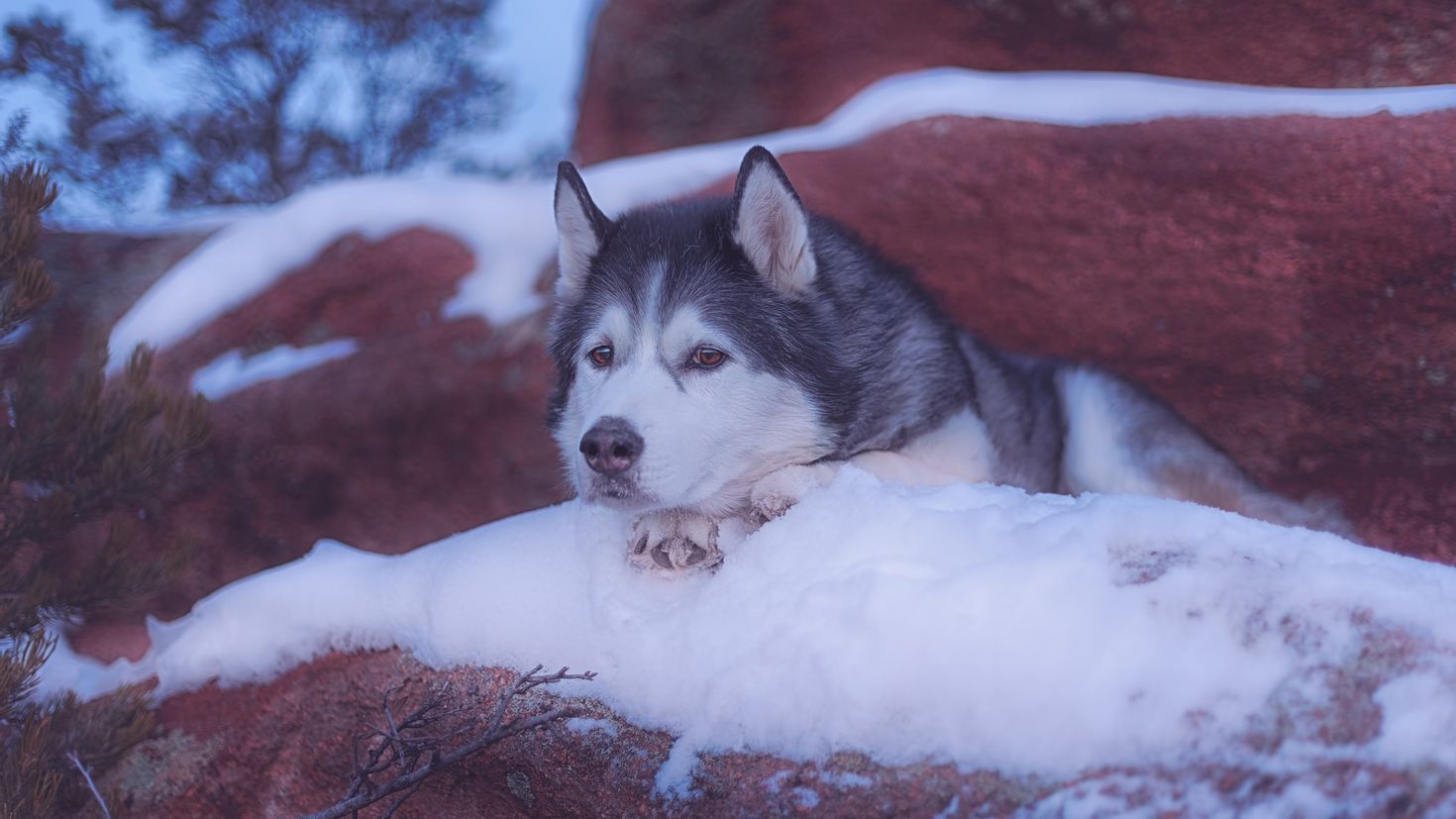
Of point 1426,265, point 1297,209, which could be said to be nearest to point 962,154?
point 1297,209

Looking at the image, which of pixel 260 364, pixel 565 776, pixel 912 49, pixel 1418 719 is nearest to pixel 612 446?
pixel 565 776

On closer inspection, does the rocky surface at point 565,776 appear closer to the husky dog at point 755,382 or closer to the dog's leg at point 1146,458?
the husky dog at point 755,382

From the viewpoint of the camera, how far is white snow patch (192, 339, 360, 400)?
578cm

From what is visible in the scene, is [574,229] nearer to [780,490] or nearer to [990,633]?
[780,490]

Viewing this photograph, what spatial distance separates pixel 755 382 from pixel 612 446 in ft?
2.01

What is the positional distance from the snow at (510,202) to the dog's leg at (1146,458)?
1548 millimetres

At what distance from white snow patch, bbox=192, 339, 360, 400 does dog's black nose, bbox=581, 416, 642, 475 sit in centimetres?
371

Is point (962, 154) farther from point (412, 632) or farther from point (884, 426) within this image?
point (412, 632)

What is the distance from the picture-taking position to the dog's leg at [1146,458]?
385cm

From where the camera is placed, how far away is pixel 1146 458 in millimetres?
→ 4008

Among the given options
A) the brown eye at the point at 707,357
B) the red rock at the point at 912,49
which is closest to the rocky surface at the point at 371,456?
the brown eye at the point at 707,357

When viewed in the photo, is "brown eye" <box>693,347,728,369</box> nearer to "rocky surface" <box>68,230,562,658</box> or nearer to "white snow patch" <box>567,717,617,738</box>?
"white snow patch" <box>567,717,617,738</box>

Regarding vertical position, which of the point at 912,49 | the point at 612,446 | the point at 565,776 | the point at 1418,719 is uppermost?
the point at 912,49

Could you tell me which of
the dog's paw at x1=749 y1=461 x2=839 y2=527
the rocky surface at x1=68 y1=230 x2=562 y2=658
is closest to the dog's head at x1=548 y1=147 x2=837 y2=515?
the dog's paw at x1=749 y1=461 x2=839 y2=527
